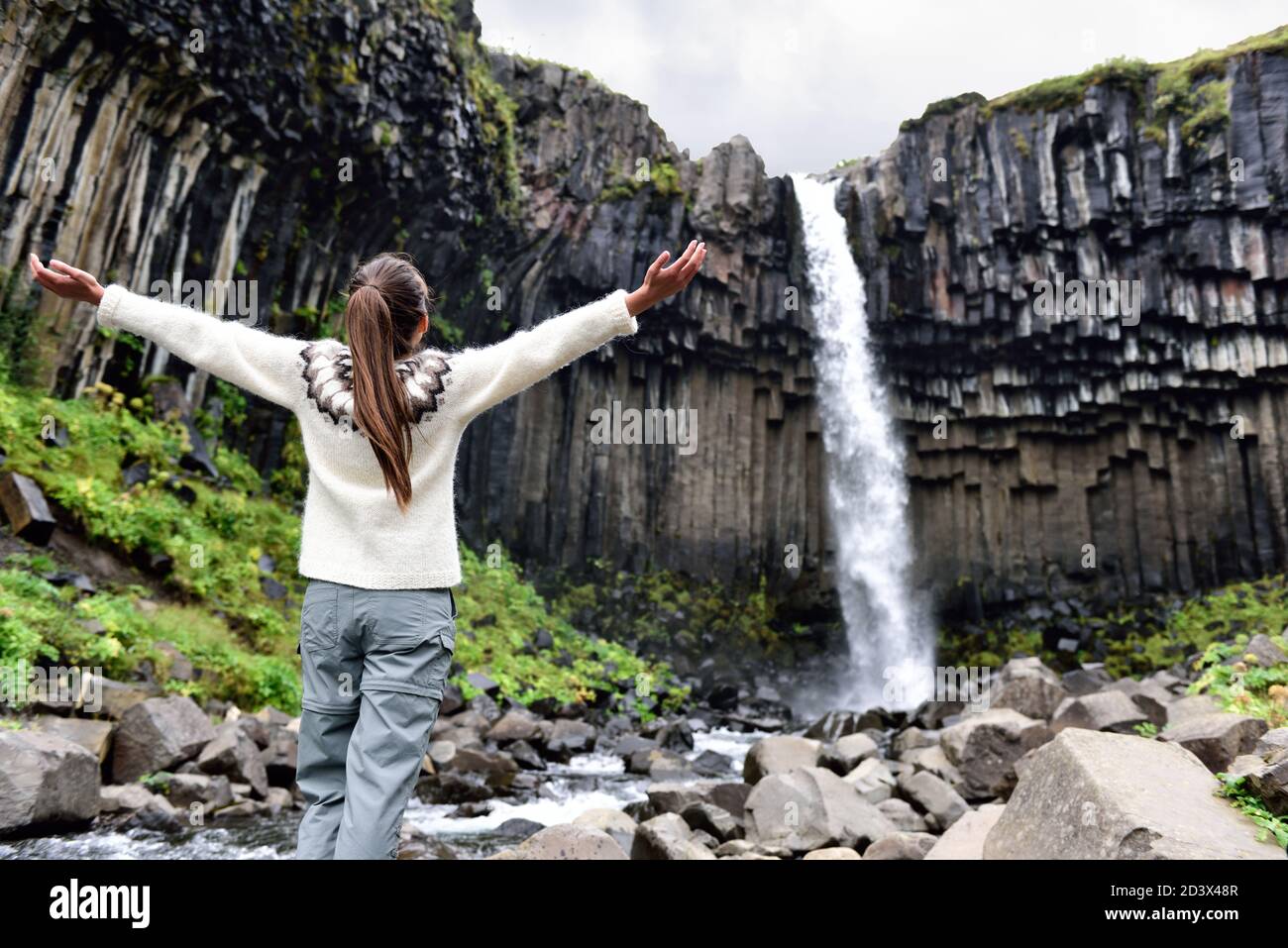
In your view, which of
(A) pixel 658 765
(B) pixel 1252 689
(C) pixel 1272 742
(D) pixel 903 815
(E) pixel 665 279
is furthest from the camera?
(A) pixel 658 765

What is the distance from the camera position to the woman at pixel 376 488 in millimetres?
2645

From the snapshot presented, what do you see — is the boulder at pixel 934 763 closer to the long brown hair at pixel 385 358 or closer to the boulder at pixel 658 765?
the boulder at pixel 658 765

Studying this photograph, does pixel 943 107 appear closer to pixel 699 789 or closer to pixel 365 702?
pixel 699 789

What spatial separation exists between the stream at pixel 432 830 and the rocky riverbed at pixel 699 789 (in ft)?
0.10

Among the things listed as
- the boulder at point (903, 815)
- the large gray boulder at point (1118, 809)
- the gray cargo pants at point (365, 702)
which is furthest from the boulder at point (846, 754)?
the gray cargo pants at point (365, 702)

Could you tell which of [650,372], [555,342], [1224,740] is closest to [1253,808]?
[1224,740]

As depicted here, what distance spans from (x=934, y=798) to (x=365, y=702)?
8.60m

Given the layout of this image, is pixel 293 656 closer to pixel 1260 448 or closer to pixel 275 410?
pixel 275 410

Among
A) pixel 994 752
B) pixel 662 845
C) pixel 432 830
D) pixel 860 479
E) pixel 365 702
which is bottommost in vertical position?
pixel 432 830

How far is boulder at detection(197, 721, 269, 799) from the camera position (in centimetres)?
888

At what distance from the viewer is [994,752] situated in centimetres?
1055

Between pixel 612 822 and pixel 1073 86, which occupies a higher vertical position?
pixel 1073 86

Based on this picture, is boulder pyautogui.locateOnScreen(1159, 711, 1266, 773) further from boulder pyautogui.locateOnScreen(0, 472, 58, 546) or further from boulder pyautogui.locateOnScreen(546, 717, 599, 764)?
boulder pyautogui.locateOnScreen(0, 472, 58, 546)

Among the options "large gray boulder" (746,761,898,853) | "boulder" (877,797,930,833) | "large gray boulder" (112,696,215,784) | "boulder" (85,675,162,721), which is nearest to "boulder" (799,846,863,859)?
"large gray boulder" (746,761,898,853)
